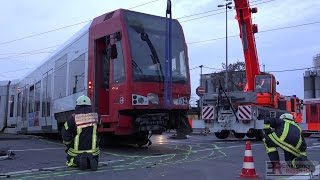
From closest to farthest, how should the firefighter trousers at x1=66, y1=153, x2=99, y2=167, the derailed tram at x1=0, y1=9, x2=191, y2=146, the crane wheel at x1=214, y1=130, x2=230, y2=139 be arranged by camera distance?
Result: the firefighter trousers at x1=66, y1=153, x2=99, y2=167 < the derailed tram at x1=0, y1=9, x2=191, y2=146 < the crane wheel at x1=214, y1=130, x2=230, y2=139

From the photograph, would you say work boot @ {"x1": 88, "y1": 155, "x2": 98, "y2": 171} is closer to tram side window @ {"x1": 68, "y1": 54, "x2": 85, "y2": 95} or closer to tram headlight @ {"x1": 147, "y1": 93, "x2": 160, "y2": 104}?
tram headlight @ {"x1": 147, "y1": 93, "x2": 160, "y2": 104}

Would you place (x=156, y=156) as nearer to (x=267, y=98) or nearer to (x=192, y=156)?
(x=192, y=156)

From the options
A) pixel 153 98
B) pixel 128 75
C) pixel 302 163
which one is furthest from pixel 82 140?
pixel 302 163

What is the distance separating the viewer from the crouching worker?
10.2 m

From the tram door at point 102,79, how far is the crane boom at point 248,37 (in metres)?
8.92

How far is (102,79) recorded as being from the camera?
15133 mm

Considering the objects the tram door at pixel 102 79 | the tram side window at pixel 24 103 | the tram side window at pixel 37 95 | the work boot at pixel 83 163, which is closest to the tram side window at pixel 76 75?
the tram door at pixel 102 79

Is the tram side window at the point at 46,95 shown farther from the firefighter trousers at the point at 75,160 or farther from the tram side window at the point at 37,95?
the firefighter trousers at the point at 75,160

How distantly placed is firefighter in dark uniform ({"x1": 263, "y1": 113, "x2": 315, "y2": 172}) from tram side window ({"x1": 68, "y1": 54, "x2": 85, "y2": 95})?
8082mm

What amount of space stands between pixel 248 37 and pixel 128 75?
33.6 ft

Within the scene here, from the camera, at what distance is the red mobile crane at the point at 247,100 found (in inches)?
822

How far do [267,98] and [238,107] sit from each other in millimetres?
1918

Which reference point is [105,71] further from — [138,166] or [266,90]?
[266,90]

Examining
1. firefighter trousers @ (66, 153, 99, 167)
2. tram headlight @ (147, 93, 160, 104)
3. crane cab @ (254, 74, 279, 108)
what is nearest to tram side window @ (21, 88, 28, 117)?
crane cab @ (254, 74, 279, 108)
